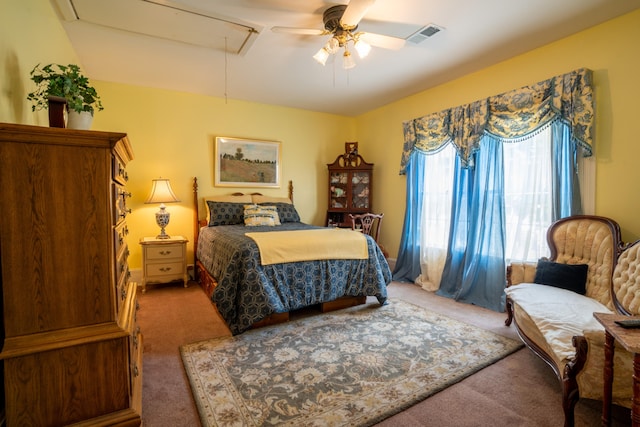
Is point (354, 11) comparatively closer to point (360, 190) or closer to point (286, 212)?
point (286, 212)

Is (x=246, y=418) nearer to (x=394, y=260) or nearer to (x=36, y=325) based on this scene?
(x=36, y=325)

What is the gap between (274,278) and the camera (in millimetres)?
2641

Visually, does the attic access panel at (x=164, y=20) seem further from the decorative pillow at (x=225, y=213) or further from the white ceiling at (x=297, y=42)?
the decorative pillow at (x=225, y=213)

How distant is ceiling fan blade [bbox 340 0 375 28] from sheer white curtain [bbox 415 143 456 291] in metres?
2.24

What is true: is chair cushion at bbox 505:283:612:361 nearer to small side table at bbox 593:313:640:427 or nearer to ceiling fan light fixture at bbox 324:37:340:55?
small side table at bbox 593:313:640:427

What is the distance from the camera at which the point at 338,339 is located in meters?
2.46

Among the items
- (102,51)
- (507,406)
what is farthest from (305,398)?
(102,51)

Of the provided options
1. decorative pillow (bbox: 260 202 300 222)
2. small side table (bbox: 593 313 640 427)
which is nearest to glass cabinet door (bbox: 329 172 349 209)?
decorative pillow (bbox: 260 202 300 222)

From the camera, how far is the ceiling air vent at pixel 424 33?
258 cm

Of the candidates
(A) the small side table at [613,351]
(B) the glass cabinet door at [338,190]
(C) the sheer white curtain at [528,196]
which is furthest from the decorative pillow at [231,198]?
(A) the small side table at [613,351]

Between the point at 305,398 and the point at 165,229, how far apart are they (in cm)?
324

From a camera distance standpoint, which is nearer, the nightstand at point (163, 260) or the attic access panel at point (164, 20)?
the attic access panel at point (164, 20)

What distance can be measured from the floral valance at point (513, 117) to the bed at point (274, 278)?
1.73 metres

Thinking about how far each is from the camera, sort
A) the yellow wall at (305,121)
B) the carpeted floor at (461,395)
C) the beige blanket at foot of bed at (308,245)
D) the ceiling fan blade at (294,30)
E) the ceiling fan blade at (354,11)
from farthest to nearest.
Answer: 1. the beige blanket at foot of bed at (308,245)
2. the ceiling fan blade at (294,30)
3. the yellow wall at (305,121)
4. the ceiling fan blade at (354,11)
5. the carpeted floor at (461,395)
